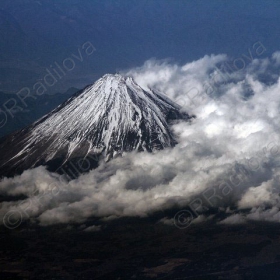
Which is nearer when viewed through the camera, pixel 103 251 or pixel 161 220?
pixel 103 251

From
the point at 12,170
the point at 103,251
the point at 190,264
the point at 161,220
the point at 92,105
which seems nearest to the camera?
the point at 190,264

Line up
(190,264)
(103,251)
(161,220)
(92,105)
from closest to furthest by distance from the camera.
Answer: (190,264), (103,251), (161,220), (92,105)

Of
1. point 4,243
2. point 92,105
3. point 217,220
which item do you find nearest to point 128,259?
point 4,243

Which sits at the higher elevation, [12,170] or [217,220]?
[12,170]

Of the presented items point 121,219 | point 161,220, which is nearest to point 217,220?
point 161,220

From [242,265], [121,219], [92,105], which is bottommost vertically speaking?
[242,265]

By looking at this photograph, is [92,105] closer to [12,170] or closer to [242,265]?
[12,170]
